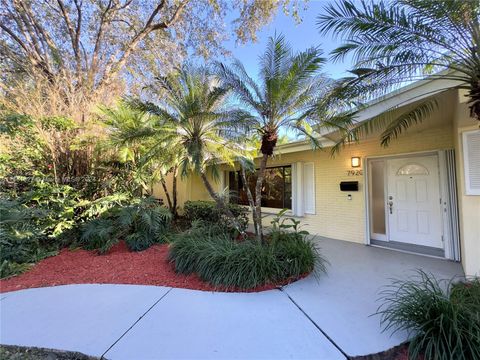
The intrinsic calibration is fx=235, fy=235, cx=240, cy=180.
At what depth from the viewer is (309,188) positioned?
8867 mm

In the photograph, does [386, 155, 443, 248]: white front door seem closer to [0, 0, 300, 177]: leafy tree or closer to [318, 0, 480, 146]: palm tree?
[318, 0, 480, 146]: palm tree

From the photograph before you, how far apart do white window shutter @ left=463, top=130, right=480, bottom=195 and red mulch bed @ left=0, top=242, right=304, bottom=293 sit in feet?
12.8

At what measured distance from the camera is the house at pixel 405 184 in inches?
168

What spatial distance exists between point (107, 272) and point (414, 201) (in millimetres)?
7857

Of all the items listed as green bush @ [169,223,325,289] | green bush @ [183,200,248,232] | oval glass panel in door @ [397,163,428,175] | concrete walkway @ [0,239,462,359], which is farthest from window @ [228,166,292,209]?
concrete walkway @ [0,239,462,359]

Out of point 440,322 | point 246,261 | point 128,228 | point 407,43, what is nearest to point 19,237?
point 128,228

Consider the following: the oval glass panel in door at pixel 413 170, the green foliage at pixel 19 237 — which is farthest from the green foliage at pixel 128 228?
the oval glass panel in door at pixel 413 170

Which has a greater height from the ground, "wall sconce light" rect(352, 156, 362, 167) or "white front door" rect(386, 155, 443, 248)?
"wall sconce light" rect(352, 156, 362, 167)

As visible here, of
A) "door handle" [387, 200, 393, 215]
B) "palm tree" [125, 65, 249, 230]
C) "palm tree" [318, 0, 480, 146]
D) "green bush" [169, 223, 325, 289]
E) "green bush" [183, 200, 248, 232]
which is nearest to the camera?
"palm tree" [318, 0, 480, 146]

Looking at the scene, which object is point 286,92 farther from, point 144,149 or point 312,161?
point 144,149

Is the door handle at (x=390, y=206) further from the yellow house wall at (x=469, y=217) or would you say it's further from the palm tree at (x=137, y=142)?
the palm tree at (x=137, y=142)

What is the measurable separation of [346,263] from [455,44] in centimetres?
457

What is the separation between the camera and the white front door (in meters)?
6.10

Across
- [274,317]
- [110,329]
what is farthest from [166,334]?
[274,317]
